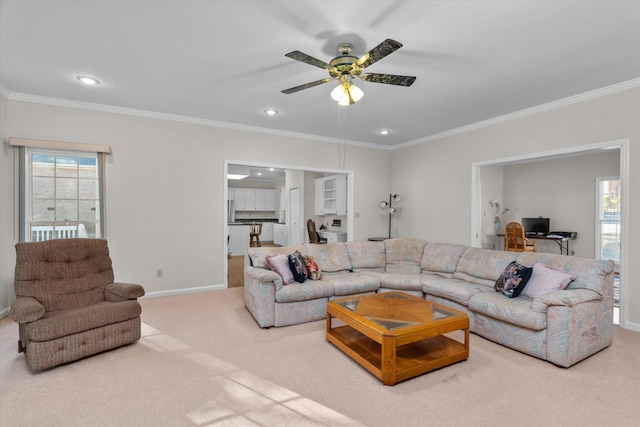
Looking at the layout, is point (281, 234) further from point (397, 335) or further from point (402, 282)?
point (397, 335)

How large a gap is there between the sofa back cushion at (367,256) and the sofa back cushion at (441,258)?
23.6 inches

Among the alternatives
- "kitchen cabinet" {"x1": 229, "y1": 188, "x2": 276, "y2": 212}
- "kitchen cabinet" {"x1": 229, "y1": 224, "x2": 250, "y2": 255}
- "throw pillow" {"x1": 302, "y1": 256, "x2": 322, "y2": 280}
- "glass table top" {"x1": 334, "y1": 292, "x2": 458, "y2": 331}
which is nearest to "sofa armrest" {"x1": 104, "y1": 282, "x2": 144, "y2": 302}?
"throw pillow" {"x1": 302, "y1": 256, "x2": 322, "y2": 280}

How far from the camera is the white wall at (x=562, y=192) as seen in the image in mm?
6539

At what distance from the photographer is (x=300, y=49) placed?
2699mm

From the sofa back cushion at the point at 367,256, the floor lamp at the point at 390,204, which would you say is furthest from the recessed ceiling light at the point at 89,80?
the floor lamp at the point at 390,204

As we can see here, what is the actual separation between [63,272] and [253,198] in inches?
325

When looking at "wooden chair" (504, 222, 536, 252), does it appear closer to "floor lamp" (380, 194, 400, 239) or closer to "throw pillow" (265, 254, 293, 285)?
"floor lamp" (380, 194, 400, 239)

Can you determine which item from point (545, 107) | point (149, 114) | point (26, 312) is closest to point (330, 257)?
point (26, 312)

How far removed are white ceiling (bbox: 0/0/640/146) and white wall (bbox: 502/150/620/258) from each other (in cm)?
391

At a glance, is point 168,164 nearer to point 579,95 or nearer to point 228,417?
point 228,417

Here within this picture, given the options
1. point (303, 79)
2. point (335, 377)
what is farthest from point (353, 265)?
point (303, 79)

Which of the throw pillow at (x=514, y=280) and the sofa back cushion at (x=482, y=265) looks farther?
the sofa back cushion at (x=482, y=265)

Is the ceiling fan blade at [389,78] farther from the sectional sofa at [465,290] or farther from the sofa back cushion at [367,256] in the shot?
the sofa back cushion at [367,256]

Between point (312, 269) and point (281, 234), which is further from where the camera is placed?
point (281, 234)
